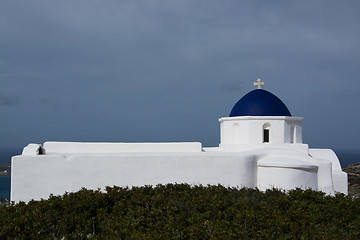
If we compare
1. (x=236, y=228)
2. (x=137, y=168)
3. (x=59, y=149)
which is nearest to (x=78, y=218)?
(x=236, y=228)

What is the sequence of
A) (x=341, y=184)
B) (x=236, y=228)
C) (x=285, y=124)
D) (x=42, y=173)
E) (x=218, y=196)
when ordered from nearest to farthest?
(x=236, y=228) < (x=218, y=196) < (x=42, y=173) < (x=341, y=184) < (x=285, y=124)

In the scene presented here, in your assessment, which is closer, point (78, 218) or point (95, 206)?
point (78, 218)

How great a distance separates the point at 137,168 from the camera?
9266 millimetres

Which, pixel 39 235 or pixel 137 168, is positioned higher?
pixel 137 168

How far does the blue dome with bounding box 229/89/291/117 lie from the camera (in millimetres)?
12156

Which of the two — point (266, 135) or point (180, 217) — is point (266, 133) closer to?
point (266, 135)

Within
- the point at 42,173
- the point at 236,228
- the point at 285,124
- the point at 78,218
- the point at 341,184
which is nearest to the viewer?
the point at 236,228

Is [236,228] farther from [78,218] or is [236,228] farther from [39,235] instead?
[39,235]

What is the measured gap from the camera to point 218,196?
6.20m

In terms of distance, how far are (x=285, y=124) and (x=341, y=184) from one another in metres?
2.82

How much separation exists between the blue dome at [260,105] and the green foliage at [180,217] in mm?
6123

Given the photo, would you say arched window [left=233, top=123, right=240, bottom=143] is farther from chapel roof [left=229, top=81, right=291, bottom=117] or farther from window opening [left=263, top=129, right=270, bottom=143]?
window opening [left=263, top=129, right=270, bottom=143]

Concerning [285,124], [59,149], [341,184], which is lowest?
[341,184]

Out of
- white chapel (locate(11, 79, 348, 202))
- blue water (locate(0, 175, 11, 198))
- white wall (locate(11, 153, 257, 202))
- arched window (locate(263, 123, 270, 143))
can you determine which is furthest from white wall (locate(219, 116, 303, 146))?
blue water (locate(0, 175, 11, 198))
